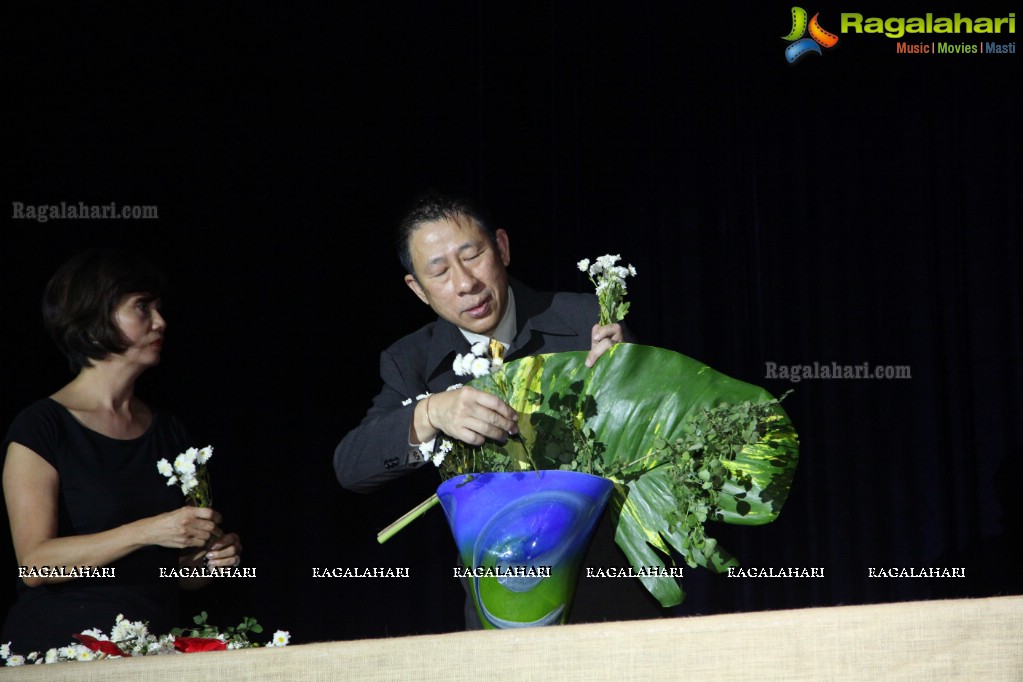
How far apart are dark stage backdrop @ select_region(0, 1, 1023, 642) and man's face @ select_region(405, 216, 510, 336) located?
22.8 inches

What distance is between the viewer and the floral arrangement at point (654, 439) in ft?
3.59

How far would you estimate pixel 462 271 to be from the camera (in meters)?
2.61

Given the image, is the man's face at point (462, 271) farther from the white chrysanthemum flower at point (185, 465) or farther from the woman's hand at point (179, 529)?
the white chrysanthemum flower at point (185, 465)

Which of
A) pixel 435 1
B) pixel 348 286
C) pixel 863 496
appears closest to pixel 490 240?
pixel 348 286

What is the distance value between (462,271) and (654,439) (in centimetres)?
153

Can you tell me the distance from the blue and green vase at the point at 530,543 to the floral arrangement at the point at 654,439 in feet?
0.35

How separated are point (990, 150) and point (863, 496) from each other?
1.29 m

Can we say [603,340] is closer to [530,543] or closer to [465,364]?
[465,364]

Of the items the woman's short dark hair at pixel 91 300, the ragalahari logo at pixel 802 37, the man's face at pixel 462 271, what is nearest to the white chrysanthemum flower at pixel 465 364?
the man's face at pixel 462 271

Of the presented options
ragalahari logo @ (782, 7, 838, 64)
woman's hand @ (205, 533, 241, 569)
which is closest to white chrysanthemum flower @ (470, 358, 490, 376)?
woman's hand @ (205, 533, 241, 569)

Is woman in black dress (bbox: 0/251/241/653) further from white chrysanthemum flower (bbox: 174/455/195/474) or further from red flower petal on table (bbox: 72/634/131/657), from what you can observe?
red flower petal on table (bbox: 72/634/131/657)

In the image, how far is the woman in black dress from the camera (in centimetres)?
220

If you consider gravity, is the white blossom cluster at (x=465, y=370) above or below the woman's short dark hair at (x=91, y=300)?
below

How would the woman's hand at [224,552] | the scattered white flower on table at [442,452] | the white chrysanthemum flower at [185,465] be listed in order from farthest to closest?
1. the woman's hand at [224,552]
2. the white chrysanthemum flower at [185,465]
3. the scattered white flower on table at [442,452]
